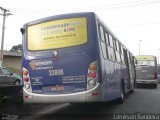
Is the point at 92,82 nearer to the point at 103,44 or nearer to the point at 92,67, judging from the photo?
the point at 92,67

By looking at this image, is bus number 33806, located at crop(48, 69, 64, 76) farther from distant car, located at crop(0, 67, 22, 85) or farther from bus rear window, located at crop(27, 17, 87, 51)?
distant car, located at crop(0, 67, 22, 85)

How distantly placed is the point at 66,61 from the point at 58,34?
2.87 ft

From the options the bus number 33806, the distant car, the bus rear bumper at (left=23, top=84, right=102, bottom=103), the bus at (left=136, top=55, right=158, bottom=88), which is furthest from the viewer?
the bus at (left=136, top=55, right=158, bottom=88)

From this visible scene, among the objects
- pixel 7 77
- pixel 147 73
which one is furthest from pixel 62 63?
pixel 147 73

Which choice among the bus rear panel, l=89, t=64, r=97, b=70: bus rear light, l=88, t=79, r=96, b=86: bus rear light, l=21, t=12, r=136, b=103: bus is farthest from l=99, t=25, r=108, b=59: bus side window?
l=88, t=79, r=96, b=86: bus rear light

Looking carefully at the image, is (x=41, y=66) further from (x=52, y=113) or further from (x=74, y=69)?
(x=52, y=113)

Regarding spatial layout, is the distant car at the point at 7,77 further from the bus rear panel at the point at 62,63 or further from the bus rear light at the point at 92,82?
the bus rear light at the point at 92,82

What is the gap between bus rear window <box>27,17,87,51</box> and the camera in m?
9.48

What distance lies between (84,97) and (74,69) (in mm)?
871

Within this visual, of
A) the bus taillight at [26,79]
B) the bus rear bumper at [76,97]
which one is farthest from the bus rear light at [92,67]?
the bus taillight at [26,79]

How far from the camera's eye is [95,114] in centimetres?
1086

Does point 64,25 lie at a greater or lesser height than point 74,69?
greater

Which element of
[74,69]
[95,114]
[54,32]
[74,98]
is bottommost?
[95,114]

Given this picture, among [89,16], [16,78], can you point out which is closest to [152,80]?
[16,78]
